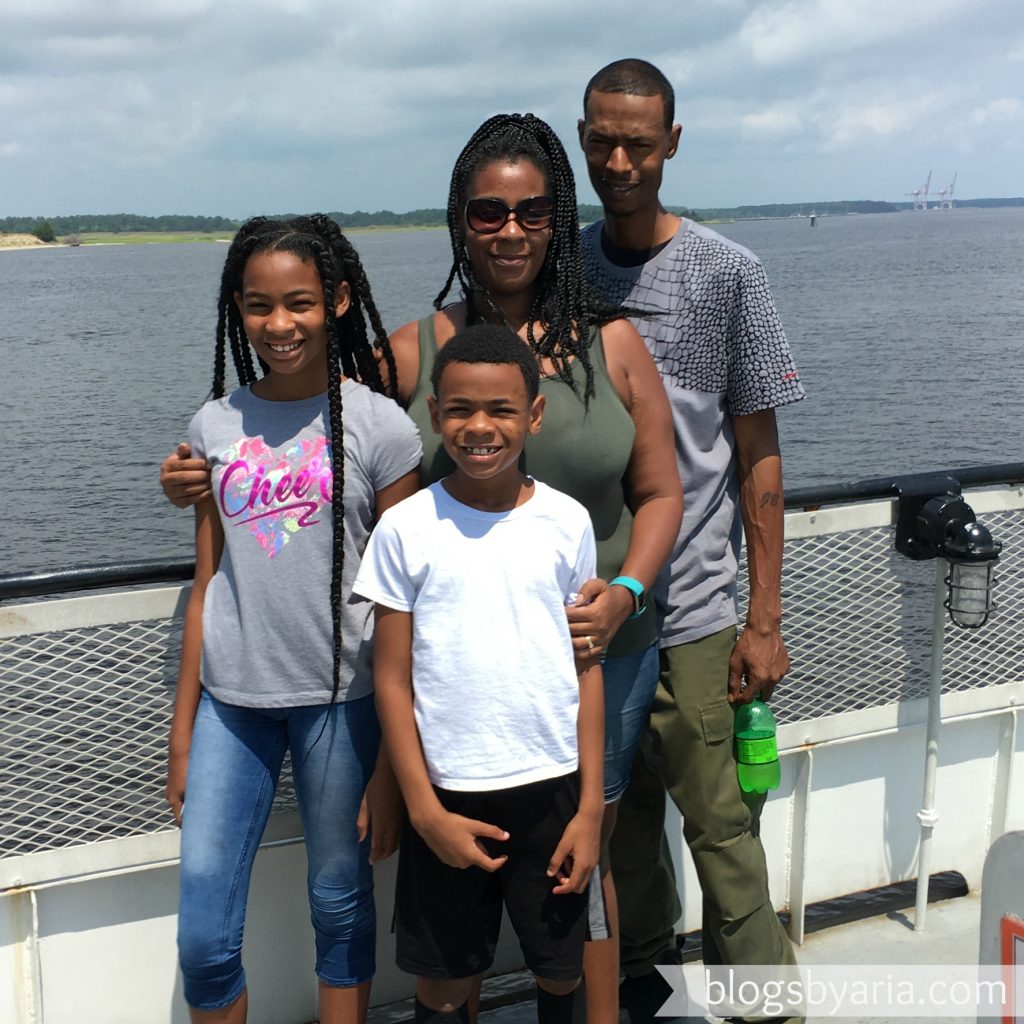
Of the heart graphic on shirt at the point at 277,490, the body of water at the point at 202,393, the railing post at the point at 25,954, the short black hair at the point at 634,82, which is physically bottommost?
the body of water at the point at 202,393

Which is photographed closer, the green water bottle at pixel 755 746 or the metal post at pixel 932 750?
the green water bottle at pixel 755 746

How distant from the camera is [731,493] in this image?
2852 millimetres

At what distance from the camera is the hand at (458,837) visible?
228 cm

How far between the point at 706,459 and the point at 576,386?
43cm

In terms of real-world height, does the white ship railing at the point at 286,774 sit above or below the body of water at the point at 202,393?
above

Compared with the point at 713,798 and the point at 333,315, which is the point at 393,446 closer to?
the point at 333,315

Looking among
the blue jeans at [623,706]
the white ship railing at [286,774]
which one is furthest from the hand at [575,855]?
the white ship railing at [286,774]

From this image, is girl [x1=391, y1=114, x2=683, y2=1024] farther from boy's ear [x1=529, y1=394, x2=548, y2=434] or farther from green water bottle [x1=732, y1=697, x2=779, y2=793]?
green water bottle [x1=732, y1=697, x2=779, y2=793]

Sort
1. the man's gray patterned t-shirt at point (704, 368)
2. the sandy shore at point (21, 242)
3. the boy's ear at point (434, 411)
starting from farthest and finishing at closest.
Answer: the sandy shore at point (21, 242) → the man's gray patterned t-shirt at point (704, 368) → the boy's ear at point (434, 411)

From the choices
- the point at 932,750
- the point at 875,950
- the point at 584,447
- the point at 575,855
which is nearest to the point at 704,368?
the point at 584,447

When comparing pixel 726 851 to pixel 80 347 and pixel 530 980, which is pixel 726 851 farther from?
pixel 80 347

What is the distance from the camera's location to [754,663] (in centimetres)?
281

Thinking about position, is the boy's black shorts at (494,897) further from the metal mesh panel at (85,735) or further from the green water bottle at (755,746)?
the metal mesh panel at (85,735)

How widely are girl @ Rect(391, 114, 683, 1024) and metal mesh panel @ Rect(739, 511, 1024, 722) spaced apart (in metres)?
0.93
